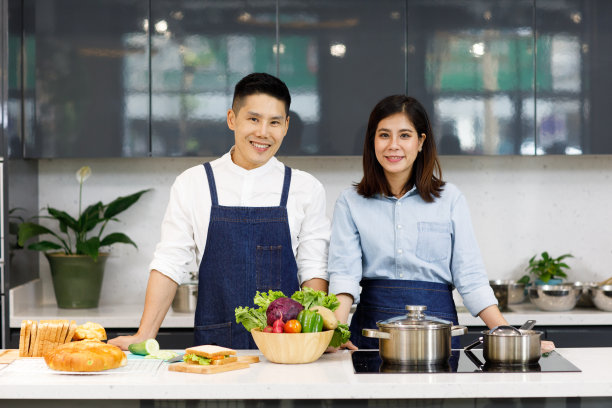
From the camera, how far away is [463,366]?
6.38ft

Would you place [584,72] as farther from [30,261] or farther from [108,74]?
[30,261]

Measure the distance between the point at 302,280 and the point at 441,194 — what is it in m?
0.55

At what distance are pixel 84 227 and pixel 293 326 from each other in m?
2.12

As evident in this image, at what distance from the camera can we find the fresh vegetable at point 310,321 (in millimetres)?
1929

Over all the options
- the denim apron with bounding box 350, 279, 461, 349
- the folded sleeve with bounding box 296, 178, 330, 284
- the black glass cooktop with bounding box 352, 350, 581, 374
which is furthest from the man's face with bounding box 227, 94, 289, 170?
the black glass cooktop with bounding box 352, 350, 581, 374

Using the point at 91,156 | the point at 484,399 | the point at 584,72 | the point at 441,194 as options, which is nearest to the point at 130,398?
the point at 484,399

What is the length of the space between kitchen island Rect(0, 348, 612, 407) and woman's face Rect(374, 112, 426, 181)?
80 cm

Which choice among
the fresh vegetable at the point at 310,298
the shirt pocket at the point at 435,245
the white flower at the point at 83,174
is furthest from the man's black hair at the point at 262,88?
the white flower at the point at 83,174

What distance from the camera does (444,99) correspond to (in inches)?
143

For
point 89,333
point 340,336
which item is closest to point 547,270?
point 340,336

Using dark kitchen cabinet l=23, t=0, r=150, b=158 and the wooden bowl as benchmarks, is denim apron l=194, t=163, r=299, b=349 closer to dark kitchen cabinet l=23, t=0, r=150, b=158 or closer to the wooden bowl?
the wooden bowl

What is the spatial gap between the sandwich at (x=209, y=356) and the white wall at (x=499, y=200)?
2.15 metres

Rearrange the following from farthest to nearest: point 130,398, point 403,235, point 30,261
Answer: point 30,261 < point 403,235 < point 130,398

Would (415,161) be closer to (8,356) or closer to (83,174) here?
(8,356)
